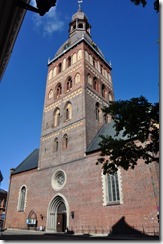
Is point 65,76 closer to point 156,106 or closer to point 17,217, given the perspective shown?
point 17,217

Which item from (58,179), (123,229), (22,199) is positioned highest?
(58,179)

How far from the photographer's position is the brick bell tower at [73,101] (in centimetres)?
2594

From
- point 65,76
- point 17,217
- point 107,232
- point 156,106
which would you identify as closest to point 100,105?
point 65,76

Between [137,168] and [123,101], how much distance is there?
33.7 feet

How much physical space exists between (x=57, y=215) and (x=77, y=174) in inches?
221

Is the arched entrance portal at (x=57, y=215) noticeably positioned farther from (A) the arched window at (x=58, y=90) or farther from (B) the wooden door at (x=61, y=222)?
(A) the arched window at (x=58, y=90)

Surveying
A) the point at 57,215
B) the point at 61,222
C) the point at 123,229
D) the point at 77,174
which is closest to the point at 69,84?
the point at 77,174

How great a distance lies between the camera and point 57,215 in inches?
954

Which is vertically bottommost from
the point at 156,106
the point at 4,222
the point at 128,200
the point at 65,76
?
the point at 4,222

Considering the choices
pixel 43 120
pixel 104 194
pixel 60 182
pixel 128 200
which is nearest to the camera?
pixel 128 200

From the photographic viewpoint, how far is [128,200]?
18375 millimetres

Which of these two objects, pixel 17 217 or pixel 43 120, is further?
pixel 43 120

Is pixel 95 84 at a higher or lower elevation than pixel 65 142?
higher

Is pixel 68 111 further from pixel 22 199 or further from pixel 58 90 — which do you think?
pixel 22 199
